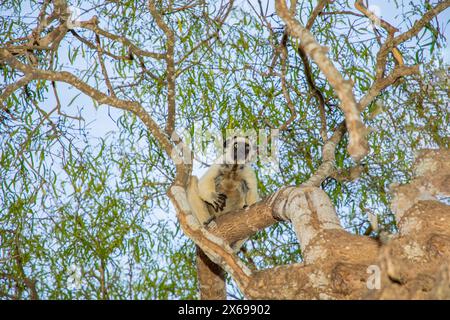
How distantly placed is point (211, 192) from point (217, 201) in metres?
0.11

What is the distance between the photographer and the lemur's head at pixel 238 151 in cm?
598

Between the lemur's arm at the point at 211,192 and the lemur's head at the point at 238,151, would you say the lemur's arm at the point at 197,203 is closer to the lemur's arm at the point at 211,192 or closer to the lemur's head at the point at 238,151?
the lemur's arm at the point at 211,192

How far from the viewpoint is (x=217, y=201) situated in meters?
5.95

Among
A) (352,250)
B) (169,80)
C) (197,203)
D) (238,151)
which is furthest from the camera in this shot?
(238,151)

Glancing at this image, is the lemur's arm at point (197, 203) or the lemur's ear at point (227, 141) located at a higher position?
the lemur's ear at point (227, 141)

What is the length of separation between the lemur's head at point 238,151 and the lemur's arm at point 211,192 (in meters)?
0.21

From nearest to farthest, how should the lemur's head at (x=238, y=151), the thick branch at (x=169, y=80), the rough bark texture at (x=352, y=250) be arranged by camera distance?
the rough bark texture at (x=352, y=250), the thick branch at (x=169, y=80), the lemur's head at (x=238, y=151)

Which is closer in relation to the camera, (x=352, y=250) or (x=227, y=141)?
(x=352, y=250)

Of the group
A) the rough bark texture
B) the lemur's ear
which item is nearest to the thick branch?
the lemur's ear

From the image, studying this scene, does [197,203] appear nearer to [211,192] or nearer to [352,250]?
[211,192]

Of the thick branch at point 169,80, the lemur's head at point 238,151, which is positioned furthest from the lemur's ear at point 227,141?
the thick branch at point 169,80

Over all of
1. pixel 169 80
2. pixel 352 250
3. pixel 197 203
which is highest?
pixel 169 80

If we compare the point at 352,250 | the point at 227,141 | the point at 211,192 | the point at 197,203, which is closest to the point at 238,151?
the point at 227,141
